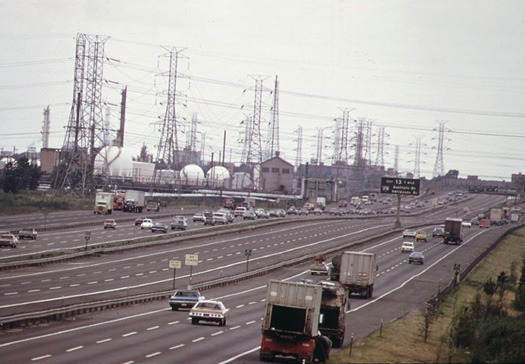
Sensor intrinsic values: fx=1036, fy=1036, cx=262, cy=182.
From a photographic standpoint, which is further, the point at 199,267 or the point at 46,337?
the point at 199,267

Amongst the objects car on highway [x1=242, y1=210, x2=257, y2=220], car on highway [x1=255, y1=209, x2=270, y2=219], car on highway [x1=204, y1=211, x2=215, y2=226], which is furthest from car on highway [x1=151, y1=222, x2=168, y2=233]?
car on highway [x1=255, y1=209, x2=270, y2=219]

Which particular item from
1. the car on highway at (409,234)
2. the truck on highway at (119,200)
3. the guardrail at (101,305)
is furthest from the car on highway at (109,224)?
the car on highway at (409,234)

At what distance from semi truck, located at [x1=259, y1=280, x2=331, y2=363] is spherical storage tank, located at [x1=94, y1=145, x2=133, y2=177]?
501ft

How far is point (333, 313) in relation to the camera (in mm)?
34406

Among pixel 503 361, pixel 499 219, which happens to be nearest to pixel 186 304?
pixel 503 361

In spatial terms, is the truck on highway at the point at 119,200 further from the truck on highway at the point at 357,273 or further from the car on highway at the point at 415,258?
the truck on highway at the point at 357,273

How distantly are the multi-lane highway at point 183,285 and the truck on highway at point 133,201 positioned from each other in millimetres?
21950

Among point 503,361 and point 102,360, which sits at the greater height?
point 503,361

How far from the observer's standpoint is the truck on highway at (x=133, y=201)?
130 metres

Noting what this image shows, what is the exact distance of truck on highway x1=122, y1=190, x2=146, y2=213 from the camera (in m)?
130

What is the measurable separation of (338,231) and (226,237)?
22598 mm

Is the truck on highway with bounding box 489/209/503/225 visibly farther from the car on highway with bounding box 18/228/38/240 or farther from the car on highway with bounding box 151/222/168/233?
the car on highway with bounding box 18/228/38/240

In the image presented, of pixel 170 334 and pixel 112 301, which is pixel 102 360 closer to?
pixel 170 334

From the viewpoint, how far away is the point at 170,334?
122 ft
